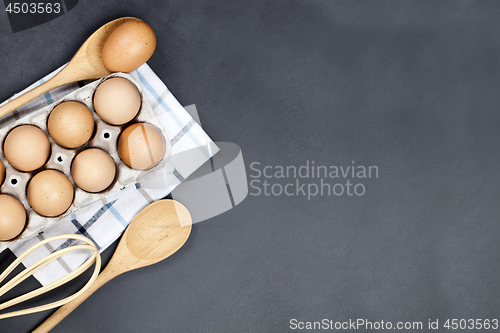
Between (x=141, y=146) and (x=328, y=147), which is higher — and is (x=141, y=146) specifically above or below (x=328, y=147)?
above

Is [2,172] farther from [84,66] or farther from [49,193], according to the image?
[84,66]

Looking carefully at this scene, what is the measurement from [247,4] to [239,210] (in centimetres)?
34

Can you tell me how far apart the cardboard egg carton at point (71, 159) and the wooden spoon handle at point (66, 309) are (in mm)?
117

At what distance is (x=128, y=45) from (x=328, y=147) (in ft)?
1.13

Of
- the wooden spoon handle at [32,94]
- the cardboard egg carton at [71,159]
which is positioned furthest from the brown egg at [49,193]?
the wooden spoon handle at [32,94]

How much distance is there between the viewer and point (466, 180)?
24.4 inches

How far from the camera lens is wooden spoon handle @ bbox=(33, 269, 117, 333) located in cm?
54

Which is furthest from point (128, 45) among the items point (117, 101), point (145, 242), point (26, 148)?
point (145, 242)

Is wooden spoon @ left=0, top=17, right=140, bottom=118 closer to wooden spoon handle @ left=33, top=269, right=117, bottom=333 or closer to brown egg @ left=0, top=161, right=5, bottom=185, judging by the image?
brown egg @ left=0, top=161, right=5, bottom=185

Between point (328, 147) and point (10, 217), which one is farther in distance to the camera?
point (328, 147)

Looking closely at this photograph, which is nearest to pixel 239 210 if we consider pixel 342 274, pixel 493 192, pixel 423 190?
pixel 342 274

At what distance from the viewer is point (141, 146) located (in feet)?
1.51

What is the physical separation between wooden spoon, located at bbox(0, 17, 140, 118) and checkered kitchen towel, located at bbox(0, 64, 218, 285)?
20mm

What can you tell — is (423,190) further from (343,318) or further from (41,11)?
(41,11)
